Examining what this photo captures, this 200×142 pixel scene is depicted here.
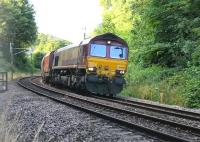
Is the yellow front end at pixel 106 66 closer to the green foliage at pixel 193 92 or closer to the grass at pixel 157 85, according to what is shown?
the grass at pixel 157 85

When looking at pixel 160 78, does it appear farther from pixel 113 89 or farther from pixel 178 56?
pixel 113 89

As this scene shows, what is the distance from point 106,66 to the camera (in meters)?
26.0

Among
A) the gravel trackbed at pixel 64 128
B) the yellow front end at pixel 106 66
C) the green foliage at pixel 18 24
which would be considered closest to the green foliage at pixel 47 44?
the green foliage at pixel 18 24

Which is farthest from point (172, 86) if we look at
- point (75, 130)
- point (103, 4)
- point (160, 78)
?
point (103, 4)

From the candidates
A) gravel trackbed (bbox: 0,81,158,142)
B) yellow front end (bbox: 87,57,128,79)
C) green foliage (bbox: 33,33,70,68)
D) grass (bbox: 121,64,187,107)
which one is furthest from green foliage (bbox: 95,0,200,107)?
green foliage (bbox: 33,33,70,68)

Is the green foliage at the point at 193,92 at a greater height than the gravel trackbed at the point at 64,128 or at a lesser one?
greater

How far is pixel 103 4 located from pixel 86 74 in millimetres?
35465

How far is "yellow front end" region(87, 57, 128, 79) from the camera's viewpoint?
25.7 meters

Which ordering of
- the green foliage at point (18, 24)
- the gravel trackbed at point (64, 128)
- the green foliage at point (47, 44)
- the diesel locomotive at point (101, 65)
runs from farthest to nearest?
the green foliage at point (47, 44) → the green foliage at point (18, 24) → the diesel locomotive at point (101, 65) → the gravel trackbed at point (64, 128)

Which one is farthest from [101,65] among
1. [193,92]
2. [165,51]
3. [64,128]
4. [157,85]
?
[64,128]

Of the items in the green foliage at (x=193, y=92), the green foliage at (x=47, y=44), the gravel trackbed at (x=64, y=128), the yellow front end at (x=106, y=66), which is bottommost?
the gravel trackbed at (x=64, y=128)

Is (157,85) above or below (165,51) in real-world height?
below

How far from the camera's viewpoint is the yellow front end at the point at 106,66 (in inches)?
1012

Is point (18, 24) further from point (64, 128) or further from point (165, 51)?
point (64, 128)
